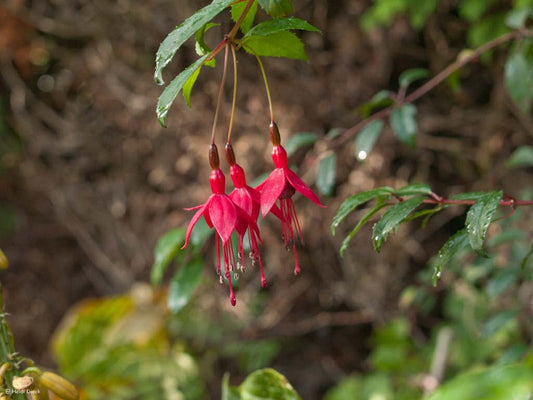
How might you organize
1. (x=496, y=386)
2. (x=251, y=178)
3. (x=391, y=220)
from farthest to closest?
(x=251, y=178)
(x=391, y=220)
(x=496, y=386)

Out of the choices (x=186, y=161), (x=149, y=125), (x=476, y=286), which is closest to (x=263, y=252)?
(x=186, y=161)

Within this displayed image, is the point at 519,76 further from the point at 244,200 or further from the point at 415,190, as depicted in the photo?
the point at 244,200

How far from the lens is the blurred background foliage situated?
178 cm

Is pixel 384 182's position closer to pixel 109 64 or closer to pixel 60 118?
pixel 109 64

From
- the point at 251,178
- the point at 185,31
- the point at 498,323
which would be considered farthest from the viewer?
the point at 251,178

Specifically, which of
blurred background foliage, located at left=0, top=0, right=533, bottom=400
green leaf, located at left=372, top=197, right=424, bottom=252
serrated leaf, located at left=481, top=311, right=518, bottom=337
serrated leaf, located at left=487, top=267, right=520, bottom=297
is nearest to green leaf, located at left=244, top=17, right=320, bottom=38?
green leaf, located at left=372, top=197, right=424, bottom=252

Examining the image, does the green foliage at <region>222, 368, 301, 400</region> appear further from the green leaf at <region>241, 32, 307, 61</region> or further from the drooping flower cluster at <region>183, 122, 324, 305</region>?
the green leaf at <region>241, 32, 307, 61</region>

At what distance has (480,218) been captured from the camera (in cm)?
55

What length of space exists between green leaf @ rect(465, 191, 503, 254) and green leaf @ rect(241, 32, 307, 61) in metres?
0.27

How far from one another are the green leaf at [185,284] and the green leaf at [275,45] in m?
0.46

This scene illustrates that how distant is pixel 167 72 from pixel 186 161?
383 millimetres

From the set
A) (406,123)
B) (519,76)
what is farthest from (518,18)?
(406,123)

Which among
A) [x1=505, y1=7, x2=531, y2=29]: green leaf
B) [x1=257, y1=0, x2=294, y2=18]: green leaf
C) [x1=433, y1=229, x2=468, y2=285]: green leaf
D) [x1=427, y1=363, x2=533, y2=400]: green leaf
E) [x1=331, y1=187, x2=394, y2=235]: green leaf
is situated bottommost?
[x1=427, y1=363, x2=533, y2=400]: green leaf

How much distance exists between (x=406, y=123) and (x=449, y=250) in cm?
43
